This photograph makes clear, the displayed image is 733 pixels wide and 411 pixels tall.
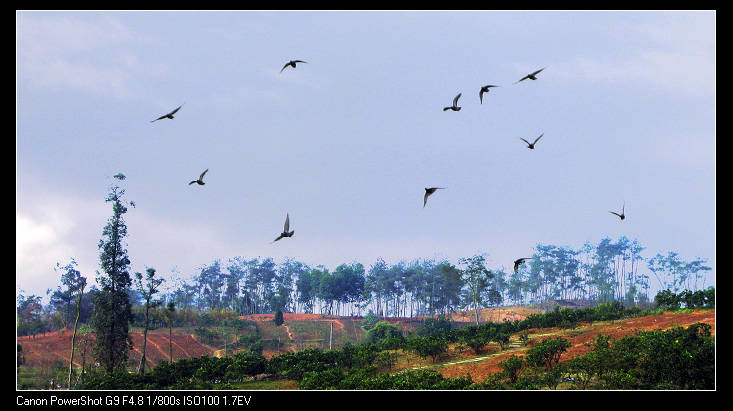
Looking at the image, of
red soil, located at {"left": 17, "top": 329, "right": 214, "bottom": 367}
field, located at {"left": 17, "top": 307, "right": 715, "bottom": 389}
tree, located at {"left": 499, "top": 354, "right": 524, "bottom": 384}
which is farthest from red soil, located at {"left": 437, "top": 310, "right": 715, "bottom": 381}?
red soil, located at {"left": 17, "top": 329, "right": 214, "bottom": 367}

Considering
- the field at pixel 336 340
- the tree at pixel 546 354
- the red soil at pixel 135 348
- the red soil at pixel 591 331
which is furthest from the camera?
the red soil at pixel 135 348

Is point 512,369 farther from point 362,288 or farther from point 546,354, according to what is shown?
point 362,288

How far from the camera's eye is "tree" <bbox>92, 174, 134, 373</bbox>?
2594 cm

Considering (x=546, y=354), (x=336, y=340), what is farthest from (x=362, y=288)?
(x=546, y=354)

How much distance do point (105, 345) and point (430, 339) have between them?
48.1ft

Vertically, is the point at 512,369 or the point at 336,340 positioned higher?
the point at 512,369

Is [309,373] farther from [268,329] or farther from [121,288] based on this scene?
[268,329]

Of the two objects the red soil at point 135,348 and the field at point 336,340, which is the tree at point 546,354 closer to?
the field at point 336,340

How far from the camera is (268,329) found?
191ft

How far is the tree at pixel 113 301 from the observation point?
25.9 metres

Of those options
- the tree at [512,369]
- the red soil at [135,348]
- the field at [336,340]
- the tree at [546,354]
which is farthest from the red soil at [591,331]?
the red soil at [135,348]

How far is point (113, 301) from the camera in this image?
1057 inches

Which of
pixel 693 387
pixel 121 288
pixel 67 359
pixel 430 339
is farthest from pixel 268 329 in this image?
pixel 693 387

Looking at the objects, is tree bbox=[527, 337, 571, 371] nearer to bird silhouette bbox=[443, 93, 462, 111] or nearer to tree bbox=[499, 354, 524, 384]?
tree bbox=[499, 354, 524, 384]
